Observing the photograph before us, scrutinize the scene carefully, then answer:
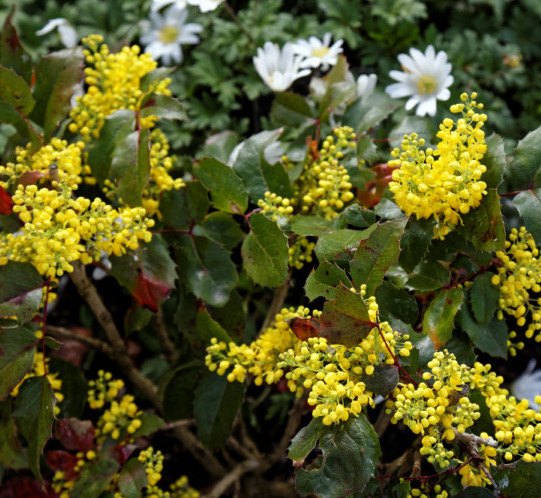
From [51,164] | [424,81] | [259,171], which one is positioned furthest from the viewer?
[424,81]

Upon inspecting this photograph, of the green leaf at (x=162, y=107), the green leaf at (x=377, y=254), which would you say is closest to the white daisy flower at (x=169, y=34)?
the green leaf at (x=162, y=107)

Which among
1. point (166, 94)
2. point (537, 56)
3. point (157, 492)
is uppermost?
point (166, 94)

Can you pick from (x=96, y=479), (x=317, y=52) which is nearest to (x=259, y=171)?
(x=317, y=52)

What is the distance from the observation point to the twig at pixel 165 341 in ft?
4.26

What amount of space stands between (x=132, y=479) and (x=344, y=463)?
0.42m

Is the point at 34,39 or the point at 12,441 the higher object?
the point at 34,39

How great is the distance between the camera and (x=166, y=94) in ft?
3.70

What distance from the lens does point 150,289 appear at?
98cm

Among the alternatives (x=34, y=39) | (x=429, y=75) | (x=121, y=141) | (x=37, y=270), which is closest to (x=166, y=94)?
(x=121, y=141)

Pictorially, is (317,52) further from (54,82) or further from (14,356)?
(14,356)

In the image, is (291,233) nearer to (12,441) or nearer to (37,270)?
(37,270)

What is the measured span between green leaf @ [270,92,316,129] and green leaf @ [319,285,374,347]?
564 mm

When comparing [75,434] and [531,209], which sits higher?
[531,209]

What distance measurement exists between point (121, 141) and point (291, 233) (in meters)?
0.34
